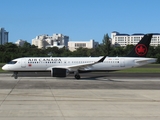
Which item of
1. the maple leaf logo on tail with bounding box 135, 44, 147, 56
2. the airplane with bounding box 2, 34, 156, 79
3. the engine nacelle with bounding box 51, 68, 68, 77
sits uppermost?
the maple leaf logo on tail with bounding box 135, 44, 147, 56

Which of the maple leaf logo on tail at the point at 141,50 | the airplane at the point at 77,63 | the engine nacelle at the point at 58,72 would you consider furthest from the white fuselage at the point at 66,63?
the engine nacelle at the point at 58,72

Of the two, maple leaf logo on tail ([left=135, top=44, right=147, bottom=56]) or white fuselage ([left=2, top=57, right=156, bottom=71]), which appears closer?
white fuselage ([left=2, top=57, right=156, bottom=71])

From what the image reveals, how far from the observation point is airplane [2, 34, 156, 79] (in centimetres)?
3775

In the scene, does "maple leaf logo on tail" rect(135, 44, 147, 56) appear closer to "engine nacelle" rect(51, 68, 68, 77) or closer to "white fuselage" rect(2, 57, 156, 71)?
"white fuselage" rect(2, 57, 156, 71)

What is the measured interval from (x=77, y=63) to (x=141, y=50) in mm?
8679

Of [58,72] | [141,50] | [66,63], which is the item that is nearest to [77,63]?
[66,63]

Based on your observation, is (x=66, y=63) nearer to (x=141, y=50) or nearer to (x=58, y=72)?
(x=58, y=72)

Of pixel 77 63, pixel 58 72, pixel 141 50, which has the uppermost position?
pixel 141 50

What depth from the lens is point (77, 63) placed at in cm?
3928

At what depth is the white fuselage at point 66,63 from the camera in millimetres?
37938

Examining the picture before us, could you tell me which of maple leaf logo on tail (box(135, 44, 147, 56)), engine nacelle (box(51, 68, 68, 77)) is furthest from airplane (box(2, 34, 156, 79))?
engine nacelle (box(51, 68, 68, 77))

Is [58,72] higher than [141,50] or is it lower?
lower

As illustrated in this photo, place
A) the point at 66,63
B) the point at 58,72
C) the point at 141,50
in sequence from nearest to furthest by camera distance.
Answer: the point at 58,72 < the point at 66,63 < the point at 141,50

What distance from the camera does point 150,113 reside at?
43.6 feet
